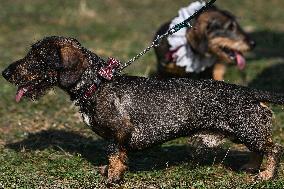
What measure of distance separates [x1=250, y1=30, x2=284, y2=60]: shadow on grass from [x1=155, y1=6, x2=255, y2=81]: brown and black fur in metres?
2.54

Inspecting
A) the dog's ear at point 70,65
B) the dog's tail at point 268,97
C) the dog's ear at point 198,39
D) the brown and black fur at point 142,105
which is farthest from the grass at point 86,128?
the dog's ear at point 198,39

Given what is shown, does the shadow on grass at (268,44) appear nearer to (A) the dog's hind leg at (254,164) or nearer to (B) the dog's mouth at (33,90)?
(A) the dog's hind leg at (254,164)

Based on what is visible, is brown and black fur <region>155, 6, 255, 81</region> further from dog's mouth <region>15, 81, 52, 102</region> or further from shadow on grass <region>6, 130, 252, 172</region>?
dog's mouth <region>15, 81, 52, 102</region>

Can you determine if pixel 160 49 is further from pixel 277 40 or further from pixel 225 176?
pixel 277 40

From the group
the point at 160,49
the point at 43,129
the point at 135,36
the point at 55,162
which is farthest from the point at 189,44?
the point at 135,36

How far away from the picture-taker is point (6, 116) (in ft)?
30.3

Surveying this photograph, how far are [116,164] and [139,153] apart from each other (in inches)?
45.1

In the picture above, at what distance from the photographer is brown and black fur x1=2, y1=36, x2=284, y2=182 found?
21.2ft

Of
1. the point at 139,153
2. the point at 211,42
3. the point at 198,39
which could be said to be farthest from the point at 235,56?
the point at 139,153

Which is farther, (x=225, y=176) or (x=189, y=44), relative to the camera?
(x=189, y=44)

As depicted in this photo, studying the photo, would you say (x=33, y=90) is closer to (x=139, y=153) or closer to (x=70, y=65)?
(x=70, y=65)

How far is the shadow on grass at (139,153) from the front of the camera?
287 inches

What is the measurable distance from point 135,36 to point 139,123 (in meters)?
8.75

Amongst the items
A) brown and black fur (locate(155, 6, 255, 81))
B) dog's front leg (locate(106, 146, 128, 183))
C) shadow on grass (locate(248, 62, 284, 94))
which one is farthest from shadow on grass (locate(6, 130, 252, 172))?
shadow on grass (locate(248, 62, 284, 94))
